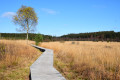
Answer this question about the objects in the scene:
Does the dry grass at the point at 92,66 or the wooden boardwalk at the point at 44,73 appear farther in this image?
the dry grass at the point at 92,66

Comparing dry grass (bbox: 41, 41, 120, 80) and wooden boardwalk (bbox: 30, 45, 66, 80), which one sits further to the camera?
dry grass (bbox: 41, 41, 120, 80)

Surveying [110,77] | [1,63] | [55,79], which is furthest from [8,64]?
[110,77]

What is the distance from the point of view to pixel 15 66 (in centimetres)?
498

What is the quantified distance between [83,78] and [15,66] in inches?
126

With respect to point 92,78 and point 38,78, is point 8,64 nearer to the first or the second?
point 38,78

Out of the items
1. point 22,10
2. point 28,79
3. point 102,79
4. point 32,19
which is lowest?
point 28,79

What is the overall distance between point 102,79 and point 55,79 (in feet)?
4.64

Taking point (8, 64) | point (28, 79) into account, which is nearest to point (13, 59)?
point (8, 64)

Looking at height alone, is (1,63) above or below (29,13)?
below

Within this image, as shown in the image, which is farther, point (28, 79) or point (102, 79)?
point (28, 79)

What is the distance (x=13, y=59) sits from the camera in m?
5.26

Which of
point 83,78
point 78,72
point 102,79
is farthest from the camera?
point 78,72

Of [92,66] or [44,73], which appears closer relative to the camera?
[44,73]

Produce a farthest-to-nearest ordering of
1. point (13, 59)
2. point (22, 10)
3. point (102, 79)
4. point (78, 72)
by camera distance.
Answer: point (22, 10)
point (13, 59)
point (78, 72)
point (102, 79)
